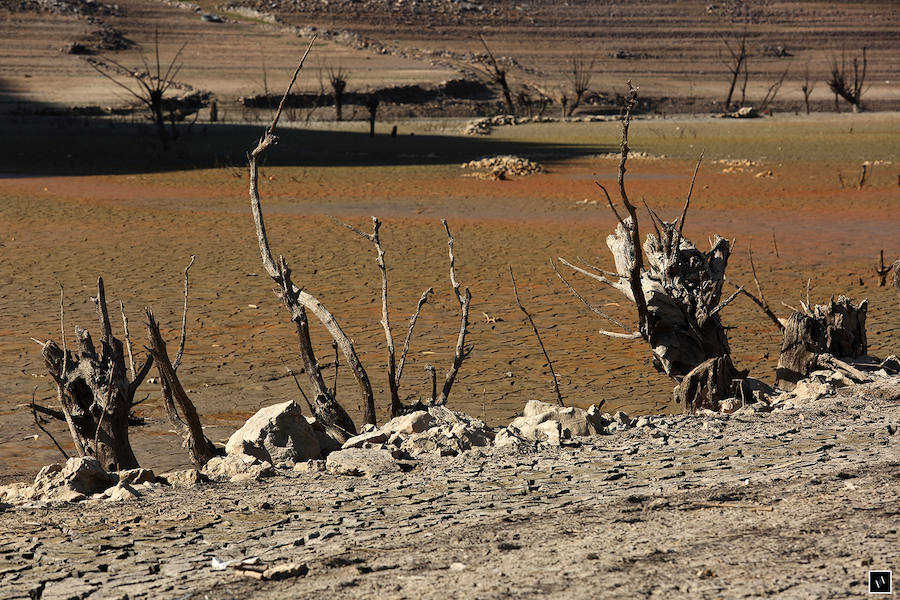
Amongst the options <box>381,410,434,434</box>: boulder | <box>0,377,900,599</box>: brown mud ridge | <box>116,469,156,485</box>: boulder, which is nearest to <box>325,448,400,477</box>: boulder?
A: <box>0,377,900,599</box>: brown mud ridge

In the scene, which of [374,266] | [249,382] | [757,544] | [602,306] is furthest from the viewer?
[374,266]

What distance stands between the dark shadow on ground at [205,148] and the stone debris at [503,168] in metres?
2.46

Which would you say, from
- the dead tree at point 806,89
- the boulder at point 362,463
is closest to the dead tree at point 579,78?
the dead tree at point 806,89

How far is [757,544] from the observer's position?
3.41 m

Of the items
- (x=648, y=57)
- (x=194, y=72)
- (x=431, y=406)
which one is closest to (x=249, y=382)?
(x=431, y=406)

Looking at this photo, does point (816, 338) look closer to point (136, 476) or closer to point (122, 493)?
point (136, 476)

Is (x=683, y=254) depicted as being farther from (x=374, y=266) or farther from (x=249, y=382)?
(x=374, y=266)

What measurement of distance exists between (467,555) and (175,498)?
4.86ft

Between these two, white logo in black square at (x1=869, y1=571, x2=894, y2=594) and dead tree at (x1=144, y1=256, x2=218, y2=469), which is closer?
white logo in black square at (x1=869, y1=571, x2=894, y2=594)

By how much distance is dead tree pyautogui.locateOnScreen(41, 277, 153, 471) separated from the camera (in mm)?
5512

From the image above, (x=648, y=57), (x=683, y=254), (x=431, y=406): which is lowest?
(x=431, y=406)

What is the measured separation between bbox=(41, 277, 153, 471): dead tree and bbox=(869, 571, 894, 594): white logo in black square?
3.68m

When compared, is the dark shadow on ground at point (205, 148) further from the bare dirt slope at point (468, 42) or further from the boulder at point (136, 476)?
the boulder at point (136, 476)

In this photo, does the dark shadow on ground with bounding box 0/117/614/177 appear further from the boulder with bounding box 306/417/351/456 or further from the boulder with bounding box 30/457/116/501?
the boulder with bounding box 30/457/116/501
